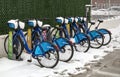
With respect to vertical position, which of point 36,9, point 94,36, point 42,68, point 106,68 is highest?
point 36,9

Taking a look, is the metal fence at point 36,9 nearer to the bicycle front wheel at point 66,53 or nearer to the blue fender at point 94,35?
the blue fender at point 94,35

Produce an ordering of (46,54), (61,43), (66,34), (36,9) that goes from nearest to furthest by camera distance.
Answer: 1. (46,54)
2. (61,43)
3. (66,34)
4. (36,9)

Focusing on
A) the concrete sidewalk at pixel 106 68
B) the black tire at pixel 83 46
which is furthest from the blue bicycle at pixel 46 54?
the black tire at pixel 83 46

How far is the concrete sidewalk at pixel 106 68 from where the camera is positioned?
718 cm

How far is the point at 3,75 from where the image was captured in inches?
269

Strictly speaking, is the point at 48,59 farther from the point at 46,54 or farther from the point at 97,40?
the point at 97,40

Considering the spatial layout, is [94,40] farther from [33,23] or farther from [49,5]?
[33,23]

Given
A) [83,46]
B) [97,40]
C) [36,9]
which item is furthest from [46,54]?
[97,40]

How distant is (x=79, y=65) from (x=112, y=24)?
9.69 m

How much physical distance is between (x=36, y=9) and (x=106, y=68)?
3471 millimetres

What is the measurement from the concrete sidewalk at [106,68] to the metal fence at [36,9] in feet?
9.00

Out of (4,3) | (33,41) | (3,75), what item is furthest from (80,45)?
(3,75)

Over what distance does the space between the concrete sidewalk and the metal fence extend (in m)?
2.74

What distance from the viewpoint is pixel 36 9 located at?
33.2ft
